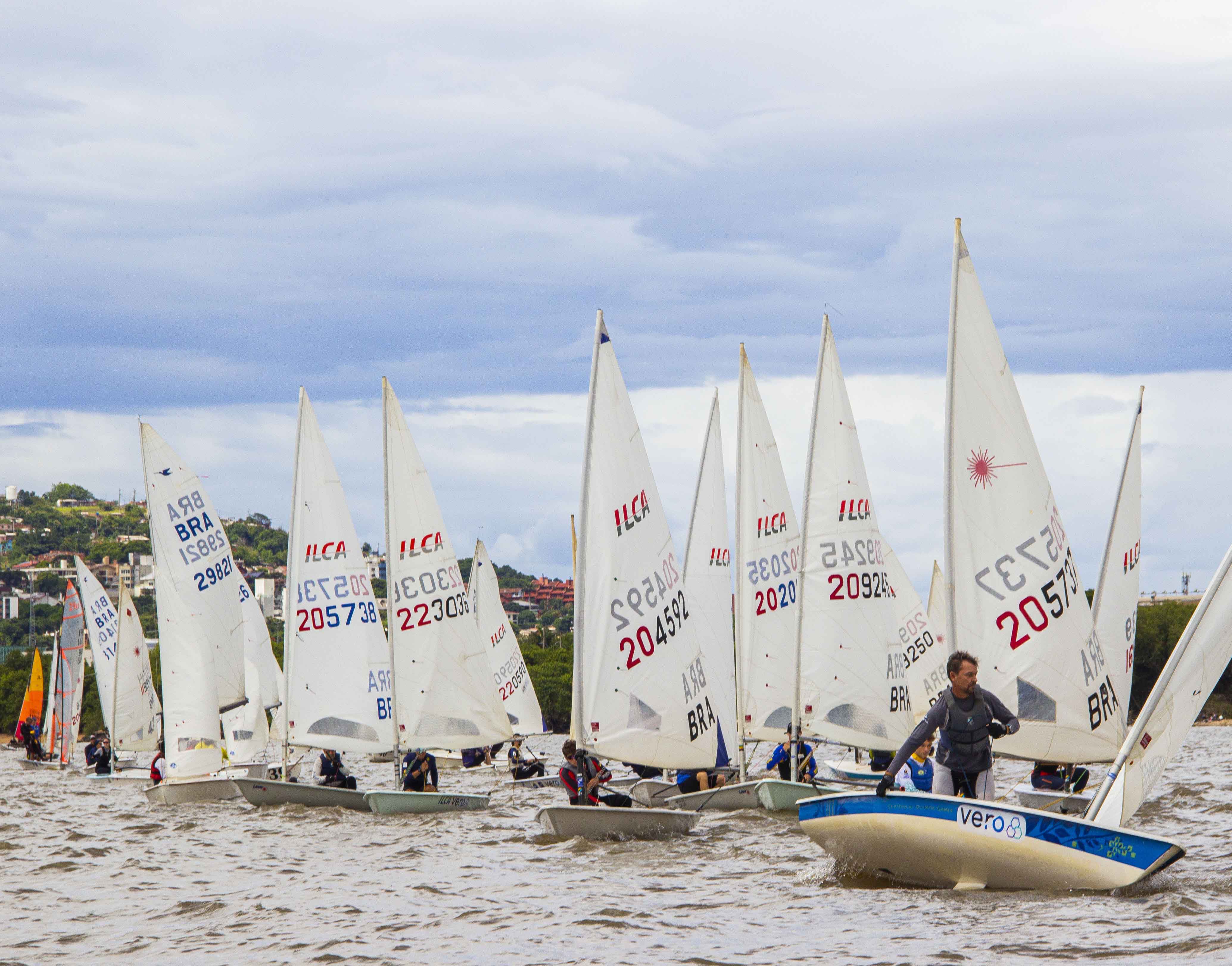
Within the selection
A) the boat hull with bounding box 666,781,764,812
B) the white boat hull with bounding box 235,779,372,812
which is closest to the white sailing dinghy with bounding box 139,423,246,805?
the white boat hull with bounding box 235,779,372,812

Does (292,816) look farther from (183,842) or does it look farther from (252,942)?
(252,942)

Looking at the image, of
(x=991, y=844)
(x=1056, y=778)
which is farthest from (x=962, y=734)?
(x=1056, y=778)

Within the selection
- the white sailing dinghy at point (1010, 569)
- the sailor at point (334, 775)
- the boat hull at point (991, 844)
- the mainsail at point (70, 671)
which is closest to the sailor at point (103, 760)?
the mainsail at point (70, 671)

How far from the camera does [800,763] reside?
75.7ft

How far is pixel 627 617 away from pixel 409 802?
546 cm

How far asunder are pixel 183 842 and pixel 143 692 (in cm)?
2313

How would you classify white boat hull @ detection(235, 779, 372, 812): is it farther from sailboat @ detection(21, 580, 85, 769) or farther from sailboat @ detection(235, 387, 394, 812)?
sailboat @ detection(21, 580, 85, 769)

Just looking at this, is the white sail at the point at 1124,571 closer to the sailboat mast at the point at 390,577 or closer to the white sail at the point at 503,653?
the sailboat mast at the point at 390,577

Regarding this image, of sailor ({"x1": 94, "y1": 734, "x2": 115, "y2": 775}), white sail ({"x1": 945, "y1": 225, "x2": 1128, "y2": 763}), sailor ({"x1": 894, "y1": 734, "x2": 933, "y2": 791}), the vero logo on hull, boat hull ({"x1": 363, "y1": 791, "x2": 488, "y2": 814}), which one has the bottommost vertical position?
sailor ({"x1": 94, "y1": 734, "x2": 115, "y2": 775})

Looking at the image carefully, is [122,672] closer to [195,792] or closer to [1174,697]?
[195,792]

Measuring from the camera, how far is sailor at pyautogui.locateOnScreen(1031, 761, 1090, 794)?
20000mm

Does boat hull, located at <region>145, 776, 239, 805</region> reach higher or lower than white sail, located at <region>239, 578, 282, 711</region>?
lower

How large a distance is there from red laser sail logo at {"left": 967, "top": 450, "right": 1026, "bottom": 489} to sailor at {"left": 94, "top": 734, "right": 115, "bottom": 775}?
2808cm

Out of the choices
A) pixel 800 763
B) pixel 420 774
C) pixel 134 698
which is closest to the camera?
pixel 800 763
